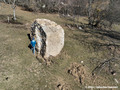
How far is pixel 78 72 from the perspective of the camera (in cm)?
530

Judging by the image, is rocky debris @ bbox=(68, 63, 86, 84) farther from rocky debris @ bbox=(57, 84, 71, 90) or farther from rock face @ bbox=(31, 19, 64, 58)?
rock face @ bbox=(31, 19, 64, 58)

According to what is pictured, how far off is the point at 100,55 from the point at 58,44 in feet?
11.0

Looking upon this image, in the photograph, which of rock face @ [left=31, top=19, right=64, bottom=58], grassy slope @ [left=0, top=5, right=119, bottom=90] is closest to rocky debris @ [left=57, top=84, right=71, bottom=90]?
grassy slope @ [left=0, top=5, right=119, bottom=90]

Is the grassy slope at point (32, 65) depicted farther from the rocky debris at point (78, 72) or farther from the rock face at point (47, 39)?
the rock face at point (47, 39)

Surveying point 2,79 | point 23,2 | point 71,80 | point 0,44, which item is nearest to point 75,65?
point 71,80

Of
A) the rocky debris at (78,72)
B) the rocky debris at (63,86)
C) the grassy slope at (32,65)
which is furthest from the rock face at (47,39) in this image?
the rocky debris at (63,86)

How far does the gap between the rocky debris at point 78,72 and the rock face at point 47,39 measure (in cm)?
147

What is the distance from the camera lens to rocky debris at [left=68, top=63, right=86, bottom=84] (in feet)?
16.7

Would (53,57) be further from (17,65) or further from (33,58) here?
(17,65)

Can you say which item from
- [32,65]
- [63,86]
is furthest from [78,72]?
[32,65]

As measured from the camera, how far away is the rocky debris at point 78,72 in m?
5.10

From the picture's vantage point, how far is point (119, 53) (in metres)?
7.49

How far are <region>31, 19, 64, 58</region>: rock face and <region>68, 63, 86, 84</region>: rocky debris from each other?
1.47m

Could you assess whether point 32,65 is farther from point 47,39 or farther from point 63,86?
point 63,86
